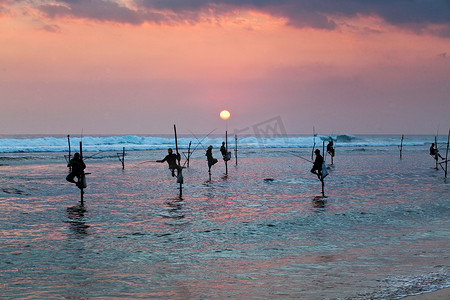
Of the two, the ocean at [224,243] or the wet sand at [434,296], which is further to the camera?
the ocean at [224,243]

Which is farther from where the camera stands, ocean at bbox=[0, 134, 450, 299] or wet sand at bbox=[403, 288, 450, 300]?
ocean at bbox=[0, 134, 450, 299]

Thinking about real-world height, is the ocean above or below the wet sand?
below

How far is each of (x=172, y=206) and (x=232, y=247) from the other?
6.43 meters

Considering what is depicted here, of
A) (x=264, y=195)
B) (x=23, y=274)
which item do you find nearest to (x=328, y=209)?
(x=264, y=195)

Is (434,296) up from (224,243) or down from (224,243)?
up

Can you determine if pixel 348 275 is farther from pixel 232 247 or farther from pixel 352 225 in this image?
pixel 352 225

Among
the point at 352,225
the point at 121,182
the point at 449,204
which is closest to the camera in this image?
the point at 352,225

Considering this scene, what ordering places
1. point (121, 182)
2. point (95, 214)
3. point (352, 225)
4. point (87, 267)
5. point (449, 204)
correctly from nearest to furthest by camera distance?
1. point (87, 267)
2. point (352, 225)
3. point (95, 214)
4. point (449, 204)
5. point (121, 182)

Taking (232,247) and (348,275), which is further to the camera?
(232,247)

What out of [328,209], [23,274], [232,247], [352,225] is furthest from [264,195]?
[23,274]

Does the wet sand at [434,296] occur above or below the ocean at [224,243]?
above

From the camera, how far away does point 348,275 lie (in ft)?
25.4

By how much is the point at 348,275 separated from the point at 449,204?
1012cm

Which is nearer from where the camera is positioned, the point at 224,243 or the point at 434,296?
the point at 434,296
